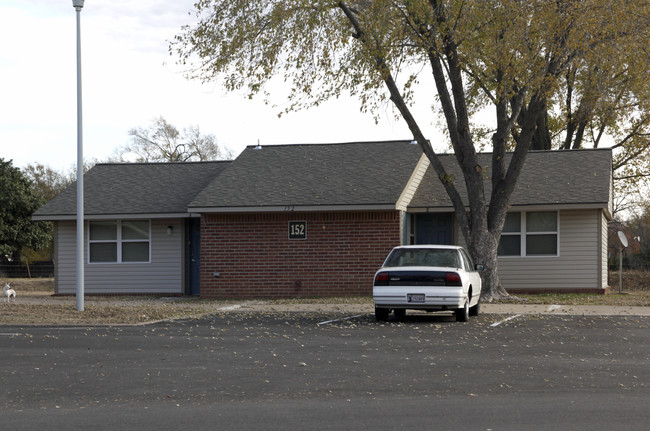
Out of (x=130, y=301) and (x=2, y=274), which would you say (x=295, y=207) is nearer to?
(x=130, y=301)

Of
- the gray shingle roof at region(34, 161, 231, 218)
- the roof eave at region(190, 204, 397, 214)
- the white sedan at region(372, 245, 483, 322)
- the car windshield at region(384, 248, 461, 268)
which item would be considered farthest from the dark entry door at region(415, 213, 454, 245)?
the white sedan at region(372, 245, 483, 322)

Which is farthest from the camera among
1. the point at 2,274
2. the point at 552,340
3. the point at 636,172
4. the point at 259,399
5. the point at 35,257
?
the point at 35,257

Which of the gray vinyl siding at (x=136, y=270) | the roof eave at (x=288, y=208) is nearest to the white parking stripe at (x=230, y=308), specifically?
the roof eave at (x=288, y=208)

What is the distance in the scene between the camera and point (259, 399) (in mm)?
8000

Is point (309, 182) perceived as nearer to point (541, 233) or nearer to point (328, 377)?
point (541, 233)

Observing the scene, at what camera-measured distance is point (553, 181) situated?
81.4 feet

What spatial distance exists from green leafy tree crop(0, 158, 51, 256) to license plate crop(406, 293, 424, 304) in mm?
33840

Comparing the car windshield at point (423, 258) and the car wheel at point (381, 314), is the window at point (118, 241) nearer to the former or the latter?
the car windshield at point (423, 258)

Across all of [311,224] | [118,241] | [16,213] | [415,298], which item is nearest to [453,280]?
[415,298]

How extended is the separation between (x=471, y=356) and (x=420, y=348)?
1.02m

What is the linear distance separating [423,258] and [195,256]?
10.9 metres

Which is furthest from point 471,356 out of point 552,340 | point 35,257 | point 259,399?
point 35,257

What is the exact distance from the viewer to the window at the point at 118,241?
85.3 ft

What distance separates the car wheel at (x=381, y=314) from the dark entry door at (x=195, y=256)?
10541 millimetres
